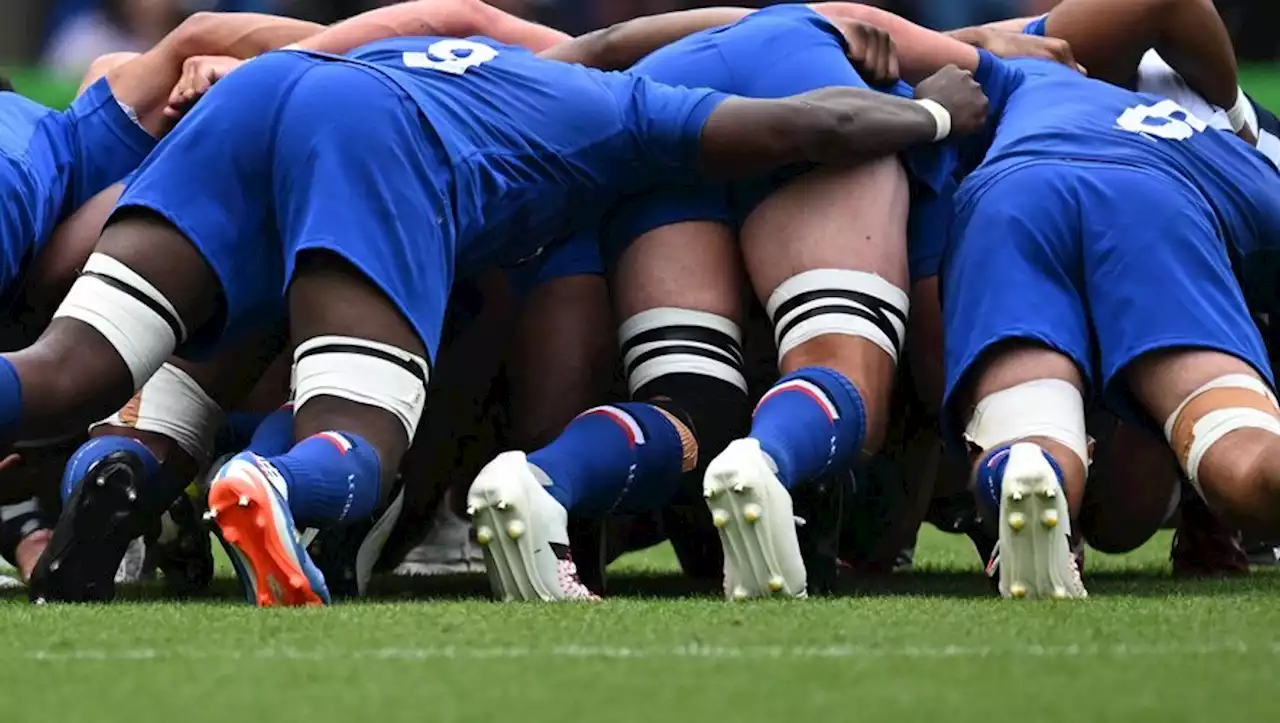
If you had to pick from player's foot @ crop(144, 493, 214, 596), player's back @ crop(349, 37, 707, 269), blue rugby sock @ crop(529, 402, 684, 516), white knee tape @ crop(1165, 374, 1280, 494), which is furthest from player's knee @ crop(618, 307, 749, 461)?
player's foot @ crop(144, 493, 214, 596)

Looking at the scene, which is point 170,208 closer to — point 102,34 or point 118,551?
point 118,551

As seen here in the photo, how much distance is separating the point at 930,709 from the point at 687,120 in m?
1.57

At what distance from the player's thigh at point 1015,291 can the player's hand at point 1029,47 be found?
2.13 ft

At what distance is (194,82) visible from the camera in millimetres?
3754

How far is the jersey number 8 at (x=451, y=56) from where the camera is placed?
133 inches

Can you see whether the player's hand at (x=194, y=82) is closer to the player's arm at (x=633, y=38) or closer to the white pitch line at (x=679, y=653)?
the player's arm at (x=633, y=38)

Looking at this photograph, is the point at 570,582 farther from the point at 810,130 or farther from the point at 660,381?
the point at 810,130

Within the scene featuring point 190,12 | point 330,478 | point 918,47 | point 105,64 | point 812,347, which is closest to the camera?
point 330,478

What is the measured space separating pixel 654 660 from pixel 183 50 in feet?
6.76

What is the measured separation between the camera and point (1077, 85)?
3.75m

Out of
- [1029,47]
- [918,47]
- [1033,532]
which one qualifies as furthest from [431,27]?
[1033,532]

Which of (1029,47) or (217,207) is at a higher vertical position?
(217,207)

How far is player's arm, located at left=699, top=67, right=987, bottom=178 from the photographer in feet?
11.1

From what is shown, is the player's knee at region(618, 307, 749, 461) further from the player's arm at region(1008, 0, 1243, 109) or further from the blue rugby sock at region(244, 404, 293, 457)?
the player's arm at region(1008, 0, 1243, 109)
